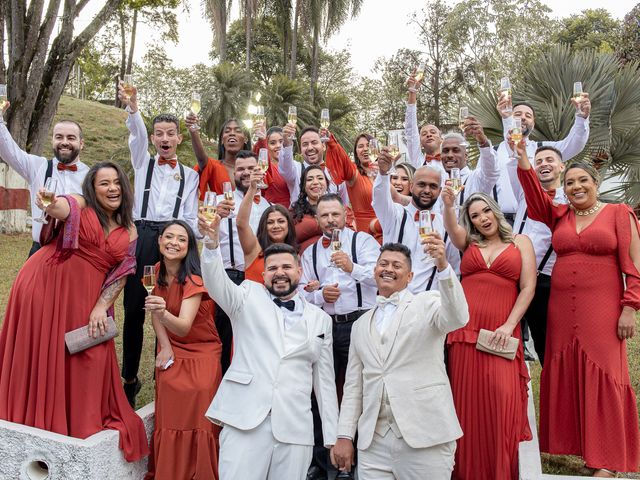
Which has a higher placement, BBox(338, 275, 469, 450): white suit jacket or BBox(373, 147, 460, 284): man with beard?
BBox(373, 147, 460, 284): man with beard

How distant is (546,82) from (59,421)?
26.5ft

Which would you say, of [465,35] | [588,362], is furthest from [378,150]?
[465,35]

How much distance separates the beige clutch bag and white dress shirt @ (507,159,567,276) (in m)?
1.11

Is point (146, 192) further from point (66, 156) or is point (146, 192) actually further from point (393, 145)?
point (393, 145)

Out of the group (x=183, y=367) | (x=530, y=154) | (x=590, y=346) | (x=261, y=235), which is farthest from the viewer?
(x=530, y=154)

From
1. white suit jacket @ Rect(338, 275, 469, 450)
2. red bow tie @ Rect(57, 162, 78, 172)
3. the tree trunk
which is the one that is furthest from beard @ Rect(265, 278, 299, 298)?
the tree trunk

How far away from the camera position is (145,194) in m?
6.18

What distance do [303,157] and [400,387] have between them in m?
3.17

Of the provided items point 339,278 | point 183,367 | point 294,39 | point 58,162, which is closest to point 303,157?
point 339,278

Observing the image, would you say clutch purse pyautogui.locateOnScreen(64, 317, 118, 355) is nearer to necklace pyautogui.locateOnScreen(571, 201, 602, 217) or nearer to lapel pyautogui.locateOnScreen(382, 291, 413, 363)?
lapel pyautogui.locateOnScreen(382, 291, 413, 363)

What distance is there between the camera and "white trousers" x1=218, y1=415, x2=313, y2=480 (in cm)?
434

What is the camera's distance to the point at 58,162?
19.6 ft

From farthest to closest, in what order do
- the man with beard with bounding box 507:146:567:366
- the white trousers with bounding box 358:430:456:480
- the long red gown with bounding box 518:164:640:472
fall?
→ 1. the man with beard with bounding box 507:146:567:366
2. the long red gown with bounding box 518:164:640:472
3. the white trousers with bounding box 358:430:456:480

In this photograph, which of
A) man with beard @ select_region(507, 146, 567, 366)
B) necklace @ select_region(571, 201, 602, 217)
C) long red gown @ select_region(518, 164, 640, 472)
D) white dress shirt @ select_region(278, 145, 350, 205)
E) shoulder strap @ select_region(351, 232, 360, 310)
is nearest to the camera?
long red gown @ select_region(518, 164, 640, 472)
